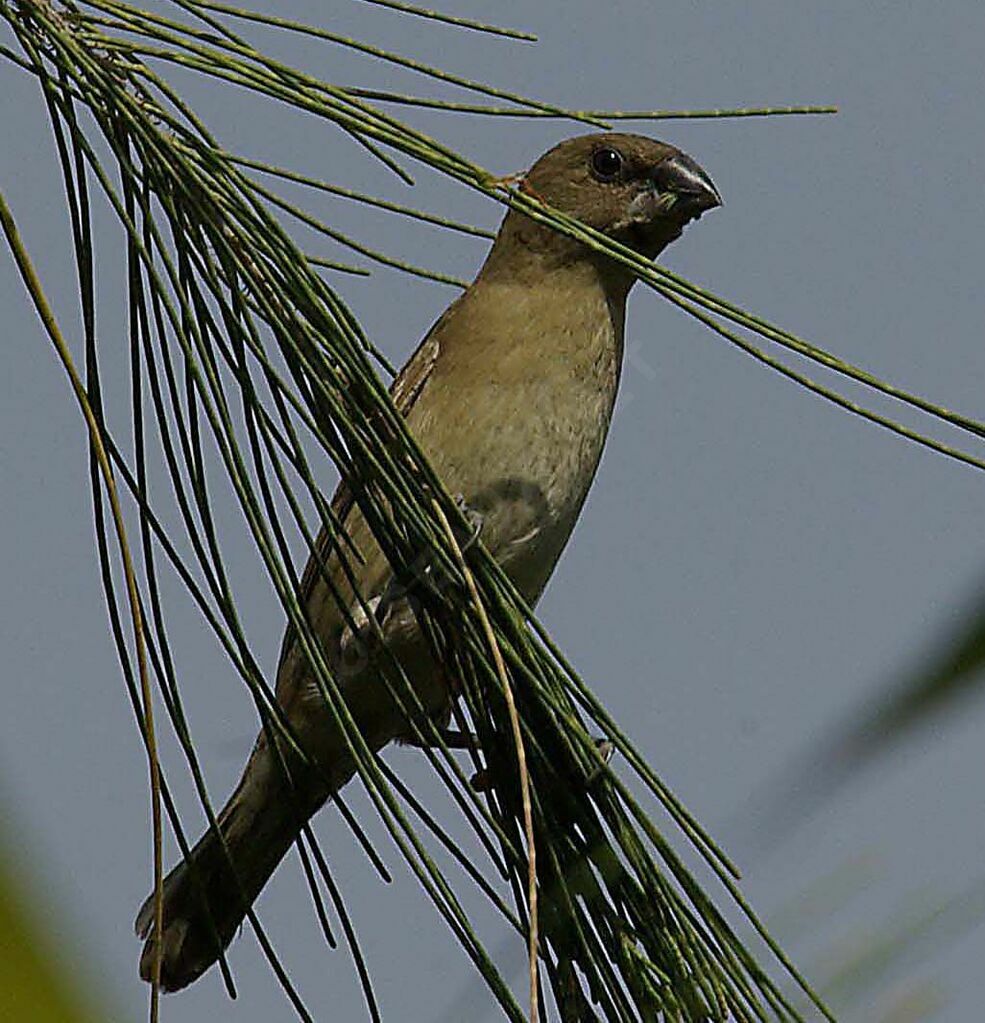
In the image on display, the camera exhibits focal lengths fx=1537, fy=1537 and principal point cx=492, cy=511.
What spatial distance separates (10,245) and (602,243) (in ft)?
1.79

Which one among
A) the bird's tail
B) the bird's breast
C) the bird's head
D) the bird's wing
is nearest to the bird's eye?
the bird's head

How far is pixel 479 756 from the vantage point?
5.84 feet

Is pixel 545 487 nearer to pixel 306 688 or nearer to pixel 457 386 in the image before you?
pixel 457 386

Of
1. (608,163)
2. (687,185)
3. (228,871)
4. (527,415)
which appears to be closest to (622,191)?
(608,163)

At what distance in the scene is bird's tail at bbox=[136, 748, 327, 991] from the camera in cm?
369

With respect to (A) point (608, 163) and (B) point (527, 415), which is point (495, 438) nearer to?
(B) point (527, 415)

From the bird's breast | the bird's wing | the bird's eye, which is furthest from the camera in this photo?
the bird's eye

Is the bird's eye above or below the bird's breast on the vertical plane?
above

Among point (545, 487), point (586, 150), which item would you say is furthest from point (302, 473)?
point (586, 150)

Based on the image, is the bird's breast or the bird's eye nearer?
the bird's breast

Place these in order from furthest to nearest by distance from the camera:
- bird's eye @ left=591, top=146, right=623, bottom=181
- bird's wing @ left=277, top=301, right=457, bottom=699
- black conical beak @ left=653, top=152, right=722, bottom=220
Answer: bird's eye @ left=591, top=146, right=623, bottom=181, black conical beak @ left=653, top=152, right=722, bottom=220, bird's wing @ left=277, top=301, right=457, bottom=699

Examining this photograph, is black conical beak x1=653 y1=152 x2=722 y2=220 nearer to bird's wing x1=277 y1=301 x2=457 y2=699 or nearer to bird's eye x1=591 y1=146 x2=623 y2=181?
bird's eye x1=591 y1=146 x2=623 y2=181

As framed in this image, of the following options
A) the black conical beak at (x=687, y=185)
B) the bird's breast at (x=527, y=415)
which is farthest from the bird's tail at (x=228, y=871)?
the black conical beak at (x=687, y=185)

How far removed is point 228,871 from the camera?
3793mm
